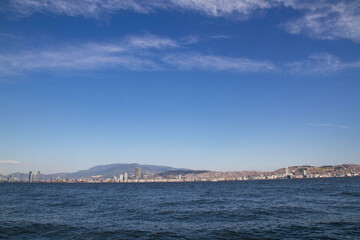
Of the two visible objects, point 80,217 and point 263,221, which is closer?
point 263,221

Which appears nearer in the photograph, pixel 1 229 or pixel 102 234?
pixel 102 234

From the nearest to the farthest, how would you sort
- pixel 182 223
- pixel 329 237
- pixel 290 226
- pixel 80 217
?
pixel 329 237
pixel 290 226
pixel 182 223
pixel 80 217

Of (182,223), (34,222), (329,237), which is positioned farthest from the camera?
(34,222)

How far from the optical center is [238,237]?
69.7ft

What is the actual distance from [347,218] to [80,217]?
1295 inches

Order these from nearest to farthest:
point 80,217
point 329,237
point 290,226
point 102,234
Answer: point 329,237
point 102,234
point 290,226
point 80,217

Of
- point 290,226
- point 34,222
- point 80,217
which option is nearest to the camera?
point 290,226

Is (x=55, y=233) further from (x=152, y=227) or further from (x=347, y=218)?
(x=347, y=218)

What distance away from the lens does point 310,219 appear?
2769cm

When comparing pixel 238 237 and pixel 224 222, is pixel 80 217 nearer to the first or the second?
pixel 224 222

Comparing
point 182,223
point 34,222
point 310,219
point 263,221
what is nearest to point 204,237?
point 182,223

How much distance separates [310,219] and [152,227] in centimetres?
1810

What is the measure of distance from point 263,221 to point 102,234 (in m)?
17.4

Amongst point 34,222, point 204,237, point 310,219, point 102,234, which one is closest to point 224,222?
point 204,237
